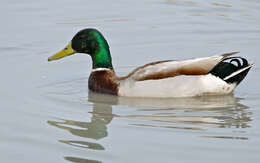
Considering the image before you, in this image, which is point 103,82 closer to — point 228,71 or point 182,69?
point 182,69

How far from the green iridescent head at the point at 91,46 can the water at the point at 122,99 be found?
47 centimetres

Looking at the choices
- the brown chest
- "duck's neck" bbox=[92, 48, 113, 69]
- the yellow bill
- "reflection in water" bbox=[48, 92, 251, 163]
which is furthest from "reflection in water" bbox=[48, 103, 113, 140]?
the yellow bill

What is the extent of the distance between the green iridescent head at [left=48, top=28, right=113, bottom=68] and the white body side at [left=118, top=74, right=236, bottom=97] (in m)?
0.72

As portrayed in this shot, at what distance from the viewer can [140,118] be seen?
30.9ft

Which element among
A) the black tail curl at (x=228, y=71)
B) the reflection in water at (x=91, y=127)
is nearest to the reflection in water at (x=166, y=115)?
the reflection in water at (x=91, y=127)

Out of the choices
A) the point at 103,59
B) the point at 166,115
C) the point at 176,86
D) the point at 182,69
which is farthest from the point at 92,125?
the point at 103,59

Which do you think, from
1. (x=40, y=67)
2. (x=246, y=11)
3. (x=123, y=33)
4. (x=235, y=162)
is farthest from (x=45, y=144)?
(x=246, y=11)

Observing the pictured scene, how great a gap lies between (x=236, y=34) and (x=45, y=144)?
6.06 meters

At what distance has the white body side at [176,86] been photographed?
34.2 feet

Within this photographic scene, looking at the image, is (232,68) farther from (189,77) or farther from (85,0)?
(85,0)

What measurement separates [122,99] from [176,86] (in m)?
0.76

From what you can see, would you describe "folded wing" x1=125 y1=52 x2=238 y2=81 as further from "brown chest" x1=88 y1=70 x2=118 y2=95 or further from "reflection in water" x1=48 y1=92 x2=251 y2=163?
"brown chest" x1=88 y1=70 x2=118 y2=95

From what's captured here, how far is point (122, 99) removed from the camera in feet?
34.5

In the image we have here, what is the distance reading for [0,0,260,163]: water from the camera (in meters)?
8.15
